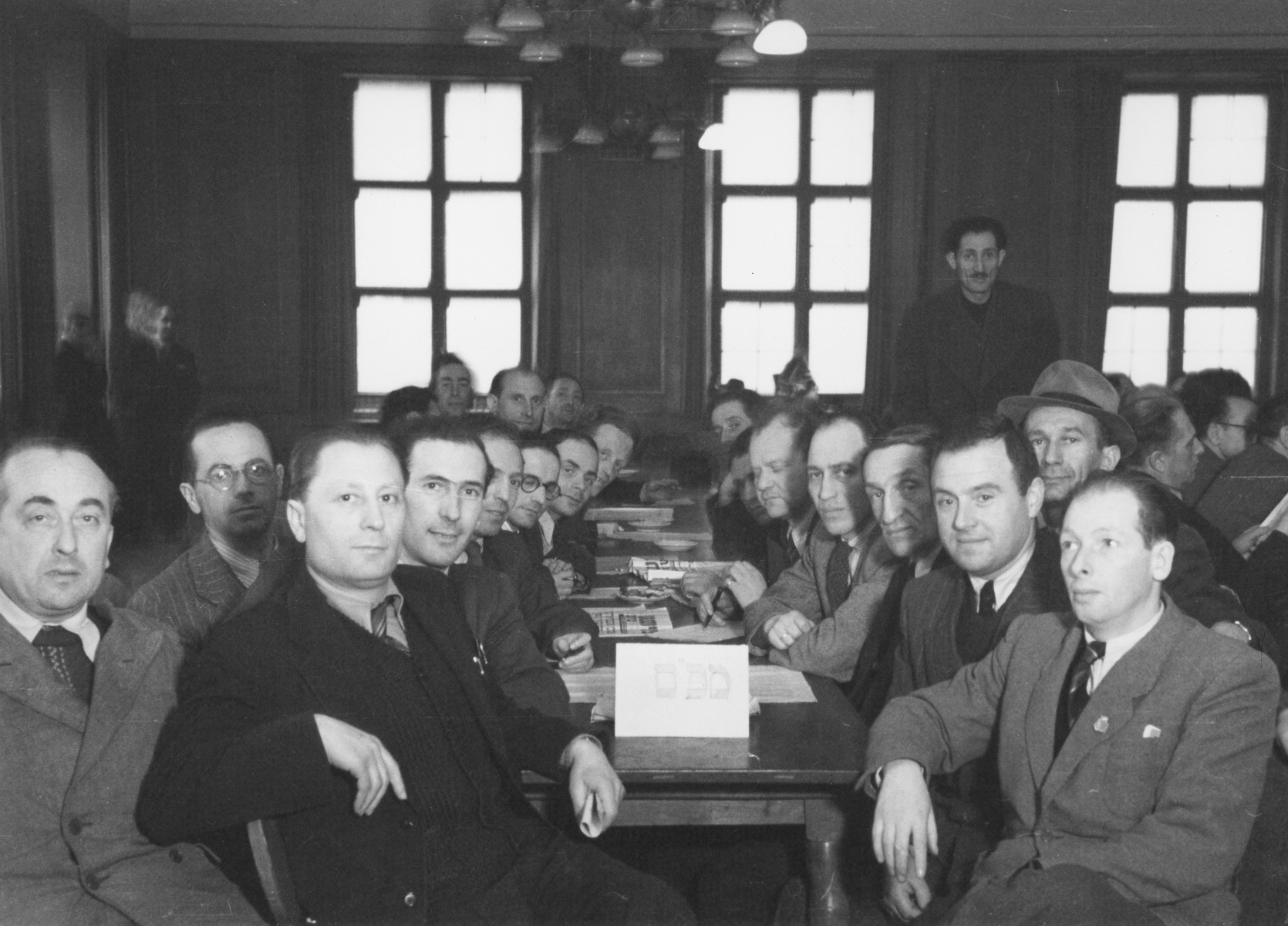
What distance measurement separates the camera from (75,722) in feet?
6.91

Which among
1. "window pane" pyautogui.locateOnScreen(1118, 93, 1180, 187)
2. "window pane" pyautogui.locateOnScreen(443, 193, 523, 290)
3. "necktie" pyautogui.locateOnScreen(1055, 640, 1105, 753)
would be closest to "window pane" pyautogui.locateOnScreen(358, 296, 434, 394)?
"window pane" pyautogui.locateOnScreen(443, 193, 523, 290)

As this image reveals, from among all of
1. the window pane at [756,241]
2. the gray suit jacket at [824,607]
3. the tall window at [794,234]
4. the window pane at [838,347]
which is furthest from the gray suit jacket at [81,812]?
the window pane at [838,347]

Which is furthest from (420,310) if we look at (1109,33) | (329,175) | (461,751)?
(461,751)

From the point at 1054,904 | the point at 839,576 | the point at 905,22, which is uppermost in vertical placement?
the point at 905,22

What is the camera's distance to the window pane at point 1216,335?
9.05 meters

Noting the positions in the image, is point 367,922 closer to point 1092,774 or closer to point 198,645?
point 198,645

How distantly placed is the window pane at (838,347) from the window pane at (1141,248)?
1832 mm

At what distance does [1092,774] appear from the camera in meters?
2.10

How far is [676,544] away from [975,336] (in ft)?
6.91

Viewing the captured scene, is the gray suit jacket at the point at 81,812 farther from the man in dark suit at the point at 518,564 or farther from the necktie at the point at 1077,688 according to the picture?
the necktie at the point at 1077,688

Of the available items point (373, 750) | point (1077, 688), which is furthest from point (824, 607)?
point (373, 750)

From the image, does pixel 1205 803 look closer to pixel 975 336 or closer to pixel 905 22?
pixel 975 336

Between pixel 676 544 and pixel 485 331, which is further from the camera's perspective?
pixel 485 331

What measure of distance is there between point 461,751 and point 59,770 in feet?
2.15
